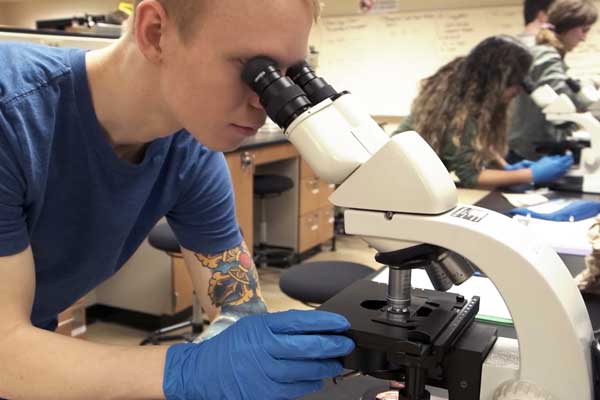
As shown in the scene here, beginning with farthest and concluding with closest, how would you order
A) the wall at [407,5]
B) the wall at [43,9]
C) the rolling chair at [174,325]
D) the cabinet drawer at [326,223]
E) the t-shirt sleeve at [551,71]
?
the wall at [43,9] → the wall at [407,5] → the cabinet drawer at [326,223] → the t-shirt sleeve at [551,71] → the rolling chair at [174,325]

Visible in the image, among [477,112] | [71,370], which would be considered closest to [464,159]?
[477,112]

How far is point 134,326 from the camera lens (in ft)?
9.24

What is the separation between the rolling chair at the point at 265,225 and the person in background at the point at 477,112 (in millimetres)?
1246

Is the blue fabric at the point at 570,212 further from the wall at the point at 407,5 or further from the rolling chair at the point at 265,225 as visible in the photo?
the wall at the point at 407,5

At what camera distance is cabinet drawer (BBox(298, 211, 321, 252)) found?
3852 mm

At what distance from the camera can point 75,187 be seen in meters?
0.97

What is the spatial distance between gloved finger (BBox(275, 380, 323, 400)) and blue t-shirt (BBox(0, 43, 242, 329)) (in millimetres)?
413

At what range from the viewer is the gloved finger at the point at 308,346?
2.22ft

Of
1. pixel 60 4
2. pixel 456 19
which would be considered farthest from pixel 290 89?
pixel 60 4

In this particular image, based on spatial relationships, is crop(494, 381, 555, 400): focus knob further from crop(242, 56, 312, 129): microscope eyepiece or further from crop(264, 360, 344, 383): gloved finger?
crop(242, 56, 312, 129): microscope eyepiece

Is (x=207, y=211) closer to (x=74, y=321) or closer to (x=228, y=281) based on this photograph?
(x=228, y=281)

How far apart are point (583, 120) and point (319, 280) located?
4.18 ft

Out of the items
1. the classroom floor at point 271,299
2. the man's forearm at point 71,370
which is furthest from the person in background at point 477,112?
the man's forearm at point 71,370

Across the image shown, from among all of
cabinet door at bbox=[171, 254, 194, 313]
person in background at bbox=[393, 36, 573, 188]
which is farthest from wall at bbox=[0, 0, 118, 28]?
person in background at bbox=[393, 36, 573, 188]
